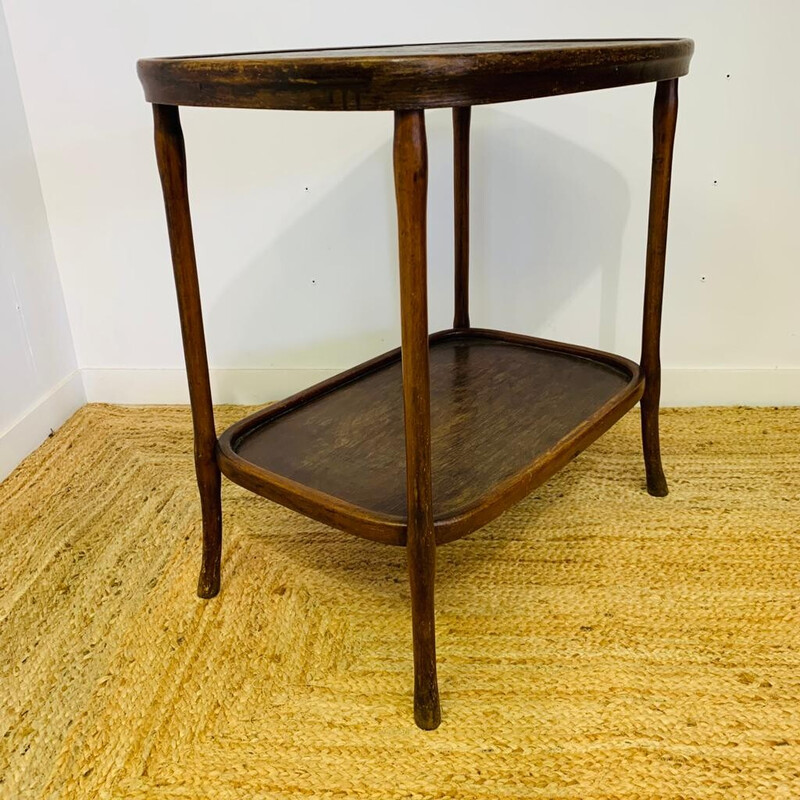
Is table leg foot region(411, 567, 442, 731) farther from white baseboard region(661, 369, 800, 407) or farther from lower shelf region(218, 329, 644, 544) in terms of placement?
white baseboard region(661, 369, 800, 407)

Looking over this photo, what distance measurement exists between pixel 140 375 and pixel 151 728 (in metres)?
0.86

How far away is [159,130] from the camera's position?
0.79m

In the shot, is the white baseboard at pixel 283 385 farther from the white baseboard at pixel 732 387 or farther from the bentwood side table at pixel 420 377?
the bentwood side table at pixel 420 377

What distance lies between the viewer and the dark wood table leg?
1.17 metres

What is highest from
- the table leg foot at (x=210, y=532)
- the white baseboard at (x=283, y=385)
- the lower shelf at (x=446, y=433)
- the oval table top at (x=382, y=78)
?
the oval table top at (x=382, y=78)

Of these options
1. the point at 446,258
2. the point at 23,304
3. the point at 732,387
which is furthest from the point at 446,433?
the point at 23,304

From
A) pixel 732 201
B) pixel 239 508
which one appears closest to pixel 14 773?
pixel 239 508

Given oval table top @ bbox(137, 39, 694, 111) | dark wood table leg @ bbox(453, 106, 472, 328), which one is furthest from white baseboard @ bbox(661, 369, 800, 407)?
oval table top @ bbox(137, 39, 694, 111)

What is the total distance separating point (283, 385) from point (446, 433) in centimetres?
58

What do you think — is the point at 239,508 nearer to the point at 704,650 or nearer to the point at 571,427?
the point at 571,427

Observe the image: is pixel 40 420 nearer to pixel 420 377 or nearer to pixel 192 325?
pixel 192 325

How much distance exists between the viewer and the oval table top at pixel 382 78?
23.3 inches

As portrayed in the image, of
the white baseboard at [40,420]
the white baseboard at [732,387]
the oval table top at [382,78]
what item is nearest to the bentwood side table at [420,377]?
the oval table top at [382,78]

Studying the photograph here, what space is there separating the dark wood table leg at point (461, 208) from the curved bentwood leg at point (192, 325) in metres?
0.48
